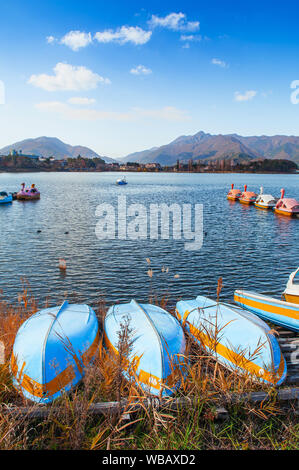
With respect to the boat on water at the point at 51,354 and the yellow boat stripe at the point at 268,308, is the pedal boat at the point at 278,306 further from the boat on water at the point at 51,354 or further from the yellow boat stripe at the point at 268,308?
the boat on water at the point at 51,354

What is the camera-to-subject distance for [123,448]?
15.7 ft

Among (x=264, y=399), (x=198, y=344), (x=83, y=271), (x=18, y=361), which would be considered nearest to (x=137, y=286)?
(x=83, y=271)

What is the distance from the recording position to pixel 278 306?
11.0 meters

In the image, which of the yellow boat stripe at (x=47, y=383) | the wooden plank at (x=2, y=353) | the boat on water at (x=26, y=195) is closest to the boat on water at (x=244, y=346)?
the yellow boat stripe at (x=47, y=383)

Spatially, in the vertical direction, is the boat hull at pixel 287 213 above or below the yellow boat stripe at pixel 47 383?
below

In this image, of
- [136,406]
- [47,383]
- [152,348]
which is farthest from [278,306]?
[47,383]

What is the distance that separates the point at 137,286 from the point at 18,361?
10969 millimetres

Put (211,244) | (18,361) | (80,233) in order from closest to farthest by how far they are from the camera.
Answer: (18,361) < (211,244) < (80,233)

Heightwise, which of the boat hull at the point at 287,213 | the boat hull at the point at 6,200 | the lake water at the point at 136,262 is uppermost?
the boat hull at the point at 6,200

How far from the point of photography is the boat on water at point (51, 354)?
6.05 m

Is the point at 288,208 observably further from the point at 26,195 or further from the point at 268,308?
the point at 26,195

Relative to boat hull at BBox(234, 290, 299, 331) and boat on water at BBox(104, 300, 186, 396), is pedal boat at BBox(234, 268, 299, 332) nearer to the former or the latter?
boat hull at BBox(234, 290, 299, 331)
